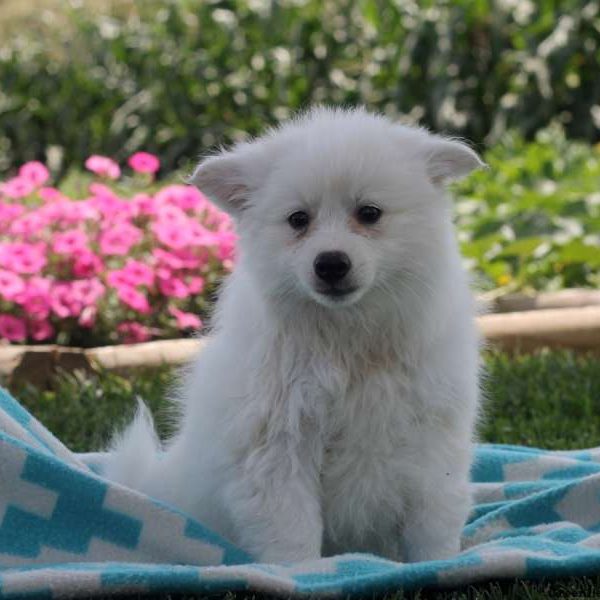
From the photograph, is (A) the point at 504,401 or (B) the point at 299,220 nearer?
(B) the point at 299,220

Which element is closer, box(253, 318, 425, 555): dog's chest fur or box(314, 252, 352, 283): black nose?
box(314, 252, 352, 283): black nose

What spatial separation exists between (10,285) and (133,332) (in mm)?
715

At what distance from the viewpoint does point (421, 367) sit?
3381 mm

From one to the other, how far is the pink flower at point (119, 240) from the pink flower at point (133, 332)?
44 cm

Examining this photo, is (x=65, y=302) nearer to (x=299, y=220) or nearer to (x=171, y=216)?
(x=171, y=216)

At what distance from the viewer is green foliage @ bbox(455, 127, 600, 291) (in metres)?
7.52

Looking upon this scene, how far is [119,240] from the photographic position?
7.08 m

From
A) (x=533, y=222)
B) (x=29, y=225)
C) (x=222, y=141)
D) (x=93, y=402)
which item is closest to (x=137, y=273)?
(x=29, y=225)

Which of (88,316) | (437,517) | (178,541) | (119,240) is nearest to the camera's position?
(437,517)

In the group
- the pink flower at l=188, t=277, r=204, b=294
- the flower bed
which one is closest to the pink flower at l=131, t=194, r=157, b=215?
the flower bed

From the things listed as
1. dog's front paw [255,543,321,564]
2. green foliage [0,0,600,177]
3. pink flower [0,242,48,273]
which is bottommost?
dog's front paw [255,543,321,564]

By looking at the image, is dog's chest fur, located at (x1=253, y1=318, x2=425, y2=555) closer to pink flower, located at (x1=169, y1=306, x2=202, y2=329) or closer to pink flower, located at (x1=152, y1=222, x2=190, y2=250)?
pink flower, located at (x1=169, y1=306, x2=202, y2=329)

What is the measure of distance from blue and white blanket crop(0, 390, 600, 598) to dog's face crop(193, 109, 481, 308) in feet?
2.36

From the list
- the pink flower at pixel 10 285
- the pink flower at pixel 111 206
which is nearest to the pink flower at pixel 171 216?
the pink flower at pixel 111 206
